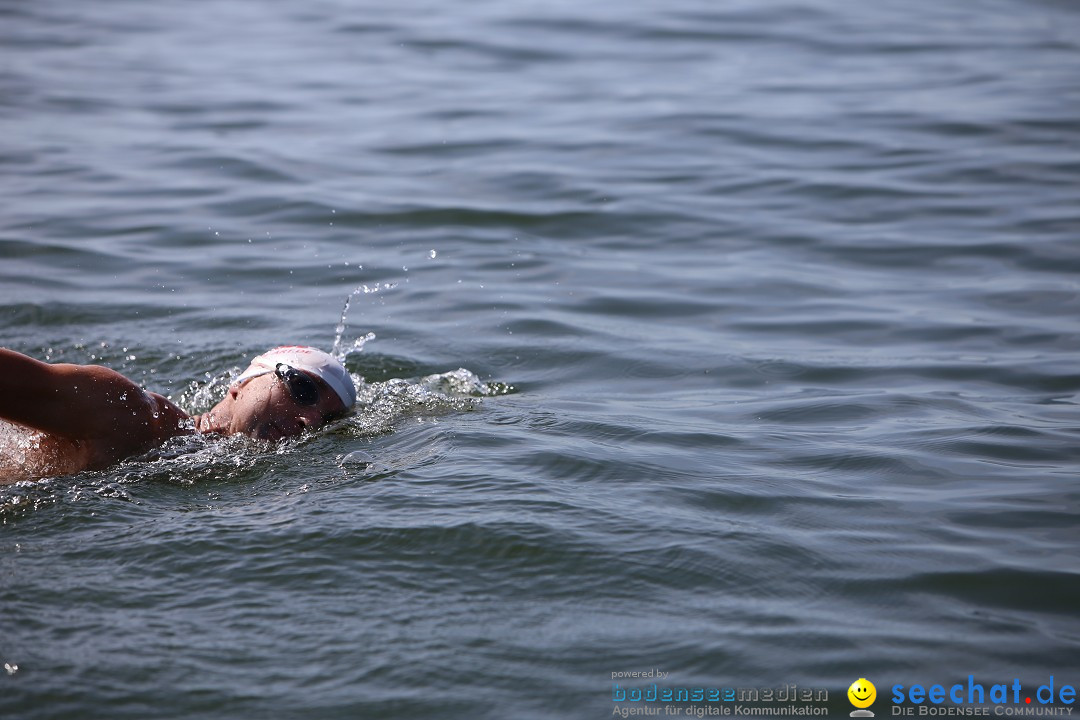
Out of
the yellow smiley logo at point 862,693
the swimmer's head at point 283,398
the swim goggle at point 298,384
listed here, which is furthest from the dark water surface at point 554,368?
the swim goggle at point 298,384

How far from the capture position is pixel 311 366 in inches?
245

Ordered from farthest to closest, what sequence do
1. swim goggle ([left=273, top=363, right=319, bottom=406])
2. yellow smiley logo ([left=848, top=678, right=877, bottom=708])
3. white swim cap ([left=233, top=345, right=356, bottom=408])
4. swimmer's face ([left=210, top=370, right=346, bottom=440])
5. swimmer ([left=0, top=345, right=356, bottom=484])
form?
white swim cap ([left=233, top=345, right=356, bottom=408]) → swim goggle ([left=273, top=363, right=319, bottom=406]) → swimmer's face ([left=210, top=370, right=346, bottom=440]) → swimmer ([left=0, top=345, right=356, bottom=484]) → yellow smiley logo ([left=848, top=678, right=877, bottom=708])

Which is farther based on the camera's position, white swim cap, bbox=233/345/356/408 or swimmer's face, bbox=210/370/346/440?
white swim cap, bbox=233/345/356/408

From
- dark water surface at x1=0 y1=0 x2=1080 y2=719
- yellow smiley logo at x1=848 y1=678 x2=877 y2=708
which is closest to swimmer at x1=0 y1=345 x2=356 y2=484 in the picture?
dark water surface at x1=0 y1=0 x2=1080 y2=719

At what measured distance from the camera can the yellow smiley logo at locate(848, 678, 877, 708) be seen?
4.01 meters

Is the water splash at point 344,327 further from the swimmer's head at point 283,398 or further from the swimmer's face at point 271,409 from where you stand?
the swimmer's face at point 271,409

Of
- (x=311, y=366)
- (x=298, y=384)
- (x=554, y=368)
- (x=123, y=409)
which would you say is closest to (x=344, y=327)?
(x=554, y=368)

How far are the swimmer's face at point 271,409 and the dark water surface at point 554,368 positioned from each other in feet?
0.44

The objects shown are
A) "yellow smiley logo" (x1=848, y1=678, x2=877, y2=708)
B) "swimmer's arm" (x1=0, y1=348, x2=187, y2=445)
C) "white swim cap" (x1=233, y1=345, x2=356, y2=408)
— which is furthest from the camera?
"white swim cap" (x1=233, y1=345, x2=356, y2=408)

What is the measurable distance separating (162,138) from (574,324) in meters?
6.60

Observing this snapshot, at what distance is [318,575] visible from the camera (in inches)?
182

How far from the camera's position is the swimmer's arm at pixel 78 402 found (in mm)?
5078

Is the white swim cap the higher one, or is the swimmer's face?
the white swim cap

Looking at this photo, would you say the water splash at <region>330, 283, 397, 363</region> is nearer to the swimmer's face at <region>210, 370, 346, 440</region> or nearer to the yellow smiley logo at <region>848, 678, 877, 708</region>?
the swimmer's face at <region>210, 370, 346, 440</region>
